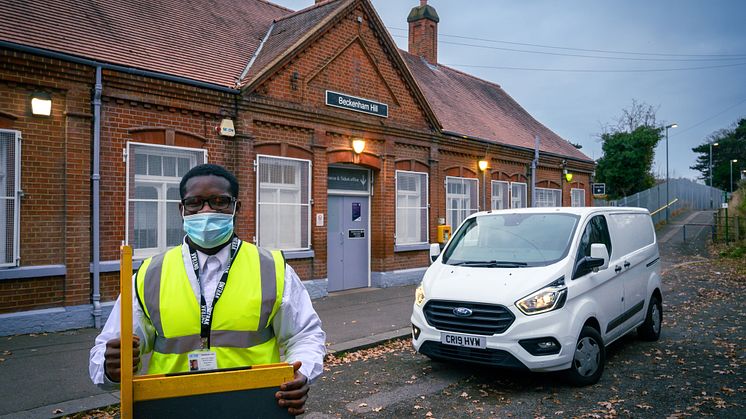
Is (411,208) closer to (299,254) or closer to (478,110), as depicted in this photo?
(299,254)

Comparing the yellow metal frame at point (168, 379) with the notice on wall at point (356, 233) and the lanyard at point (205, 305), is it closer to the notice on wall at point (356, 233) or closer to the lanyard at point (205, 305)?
the lanyard at point (205, 305)

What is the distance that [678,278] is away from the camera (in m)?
16.8

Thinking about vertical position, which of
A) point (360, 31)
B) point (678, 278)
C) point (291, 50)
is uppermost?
point (360, 31)

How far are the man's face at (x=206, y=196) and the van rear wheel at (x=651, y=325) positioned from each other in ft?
24.9

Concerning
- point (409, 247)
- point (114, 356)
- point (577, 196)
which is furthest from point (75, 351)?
point (577, 196)

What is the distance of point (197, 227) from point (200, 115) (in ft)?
27.6

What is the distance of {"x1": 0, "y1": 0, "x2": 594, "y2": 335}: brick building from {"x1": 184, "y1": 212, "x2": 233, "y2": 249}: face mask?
7.17 metres

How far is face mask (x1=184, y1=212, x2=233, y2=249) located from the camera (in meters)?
2.53

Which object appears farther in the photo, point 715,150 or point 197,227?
point 715,150

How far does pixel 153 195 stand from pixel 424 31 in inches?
581

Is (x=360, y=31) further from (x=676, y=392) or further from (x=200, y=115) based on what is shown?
(x=676, y=392)

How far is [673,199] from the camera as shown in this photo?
45906mm

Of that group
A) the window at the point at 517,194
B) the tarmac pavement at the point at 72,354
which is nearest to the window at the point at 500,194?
the window at the point at 517,194

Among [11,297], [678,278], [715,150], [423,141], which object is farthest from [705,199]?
[11,297]
